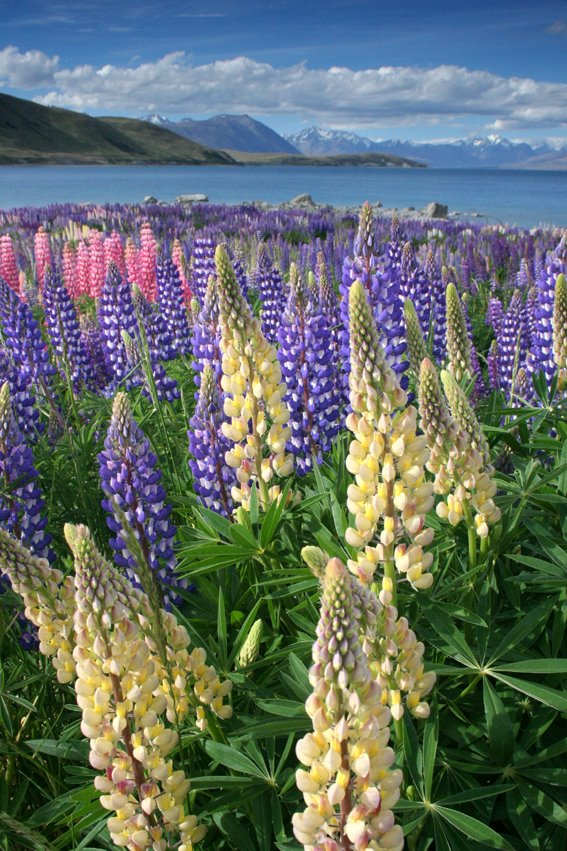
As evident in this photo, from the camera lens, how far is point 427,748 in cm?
154

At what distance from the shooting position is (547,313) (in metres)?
3.72

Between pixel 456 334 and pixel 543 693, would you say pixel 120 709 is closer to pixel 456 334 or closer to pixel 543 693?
pixel 543 693

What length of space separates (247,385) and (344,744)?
4.68 ft

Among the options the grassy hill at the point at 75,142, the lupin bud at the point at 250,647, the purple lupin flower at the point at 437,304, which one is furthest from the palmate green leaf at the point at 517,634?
the grassy hill at the point at 75,142

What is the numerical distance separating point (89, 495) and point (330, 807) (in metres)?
2.62

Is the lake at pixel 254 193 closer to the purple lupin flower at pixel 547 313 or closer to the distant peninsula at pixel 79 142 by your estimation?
the purple lupin flower at pixel 547 313

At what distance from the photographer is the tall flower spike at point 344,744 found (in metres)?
1.04

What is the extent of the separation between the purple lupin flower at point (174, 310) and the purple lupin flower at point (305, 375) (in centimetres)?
251

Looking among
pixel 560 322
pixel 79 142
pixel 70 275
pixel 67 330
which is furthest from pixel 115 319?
pixel 79 142

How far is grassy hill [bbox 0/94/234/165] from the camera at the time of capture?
118456mm

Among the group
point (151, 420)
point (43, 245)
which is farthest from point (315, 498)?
point (43, 245)

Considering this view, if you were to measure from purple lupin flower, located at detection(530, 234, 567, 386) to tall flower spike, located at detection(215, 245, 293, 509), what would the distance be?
2.00m

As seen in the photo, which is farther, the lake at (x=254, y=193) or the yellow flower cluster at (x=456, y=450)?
the lake at (x=254, y=193)

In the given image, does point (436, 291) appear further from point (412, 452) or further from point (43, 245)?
point (43, 245)
